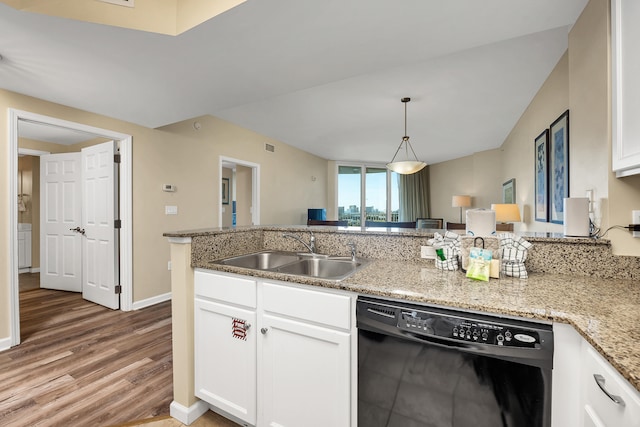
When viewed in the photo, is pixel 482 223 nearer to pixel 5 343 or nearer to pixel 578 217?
pixel 578 217

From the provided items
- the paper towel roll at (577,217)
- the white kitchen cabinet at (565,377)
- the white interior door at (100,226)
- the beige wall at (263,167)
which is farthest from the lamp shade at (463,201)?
the white interior door at (100,226)

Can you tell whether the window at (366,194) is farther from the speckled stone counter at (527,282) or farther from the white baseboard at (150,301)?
the speckled stone counter at (527,282)

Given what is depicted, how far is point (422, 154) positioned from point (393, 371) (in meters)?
5.94

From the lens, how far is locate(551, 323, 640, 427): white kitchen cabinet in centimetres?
65

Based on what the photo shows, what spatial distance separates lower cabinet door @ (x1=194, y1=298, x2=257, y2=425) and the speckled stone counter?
0.25m

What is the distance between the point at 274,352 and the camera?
133 centimetres

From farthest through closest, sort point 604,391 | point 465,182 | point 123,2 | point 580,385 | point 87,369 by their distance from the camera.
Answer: point 465,182 < point 87,369 < point 123,2 < point 580,385 < point 604,391

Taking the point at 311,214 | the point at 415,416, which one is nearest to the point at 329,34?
the point at 415,416

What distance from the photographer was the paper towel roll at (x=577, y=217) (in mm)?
1321

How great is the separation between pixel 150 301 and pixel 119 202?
1225mm

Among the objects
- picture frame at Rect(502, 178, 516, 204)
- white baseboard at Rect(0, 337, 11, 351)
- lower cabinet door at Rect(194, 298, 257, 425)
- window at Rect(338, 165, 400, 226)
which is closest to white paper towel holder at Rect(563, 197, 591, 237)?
lower cabinet door at Rect(194, 298, 257, 425)

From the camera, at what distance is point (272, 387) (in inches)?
53.0

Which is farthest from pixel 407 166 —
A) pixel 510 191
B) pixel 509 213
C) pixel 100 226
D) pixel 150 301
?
pixel 100 226

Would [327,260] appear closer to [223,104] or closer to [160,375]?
[160,375]
